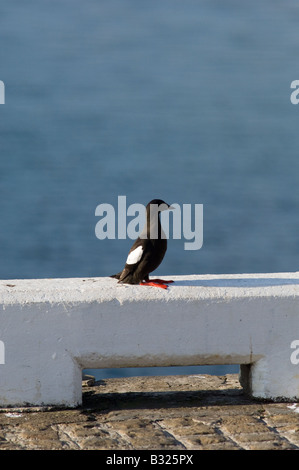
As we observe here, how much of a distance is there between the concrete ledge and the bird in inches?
5.2

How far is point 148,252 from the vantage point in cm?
629

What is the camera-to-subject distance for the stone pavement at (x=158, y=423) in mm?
5570

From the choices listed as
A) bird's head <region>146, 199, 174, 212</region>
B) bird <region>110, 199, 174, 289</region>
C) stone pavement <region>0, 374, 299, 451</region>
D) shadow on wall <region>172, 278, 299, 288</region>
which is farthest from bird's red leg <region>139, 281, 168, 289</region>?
stone pavement <region>0, 374, 299, 451</region>

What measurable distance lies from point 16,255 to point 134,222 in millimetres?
14074

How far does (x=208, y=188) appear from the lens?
24.3m

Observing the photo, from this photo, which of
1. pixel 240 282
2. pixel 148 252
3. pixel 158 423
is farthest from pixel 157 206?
pixel 158 423

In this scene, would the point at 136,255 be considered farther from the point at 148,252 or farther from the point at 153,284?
the point at 153,284

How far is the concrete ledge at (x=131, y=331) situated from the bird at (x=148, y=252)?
0.13 m

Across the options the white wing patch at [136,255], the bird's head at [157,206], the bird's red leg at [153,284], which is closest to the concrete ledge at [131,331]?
the bird's red leg at [153,284]

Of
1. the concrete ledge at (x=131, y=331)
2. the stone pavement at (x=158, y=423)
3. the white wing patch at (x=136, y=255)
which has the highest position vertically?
the white wing patch at (x=136, y=255)

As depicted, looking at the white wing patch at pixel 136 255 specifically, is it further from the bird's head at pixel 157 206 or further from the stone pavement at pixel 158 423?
the stone pavement at pixel 158 423

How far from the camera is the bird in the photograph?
629cm
